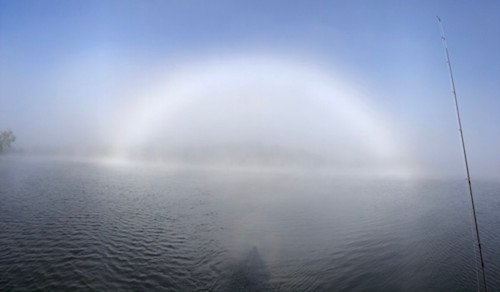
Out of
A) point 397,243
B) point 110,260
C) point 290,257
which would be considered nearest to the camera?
point 110,260

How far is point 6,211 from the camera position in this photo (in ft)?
97.7

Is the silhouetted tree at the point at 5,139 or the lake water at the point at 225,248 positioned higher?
the silhouetted tree at the point at 5,139

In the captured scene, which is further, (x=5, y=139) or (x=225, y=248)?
(x=5, y=139)

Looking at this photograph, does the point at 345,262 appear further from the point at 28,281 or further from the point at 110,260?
the point at 28,281

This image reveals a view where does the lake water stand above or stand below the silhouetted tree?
below

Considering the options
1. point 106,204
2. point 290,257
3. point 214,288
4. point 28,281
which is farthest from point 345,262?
point 106,204

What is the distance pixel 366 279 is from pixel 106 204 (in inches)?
1548

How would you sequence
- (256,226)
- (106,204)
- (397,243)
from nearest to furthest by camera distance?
(397,243) → (256,226) → (106,204)

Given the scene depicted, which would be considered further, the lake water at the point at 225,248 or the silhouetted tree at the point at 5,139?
the silhouetted tree at the point at 5,139

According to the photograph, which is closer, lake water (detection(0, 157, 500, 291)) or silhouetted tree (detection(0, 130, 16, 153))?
lake water (detection(0, 157, 500, 291))

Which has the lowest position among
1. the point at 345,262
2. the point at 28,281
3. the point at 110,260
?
the point at 345,262

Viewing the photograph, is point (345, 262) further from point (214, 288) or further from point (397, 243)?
point (214, 288)

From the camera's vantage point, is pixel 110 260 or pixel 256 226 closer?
pixel 110 260

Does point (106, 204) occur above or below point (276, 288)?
above
